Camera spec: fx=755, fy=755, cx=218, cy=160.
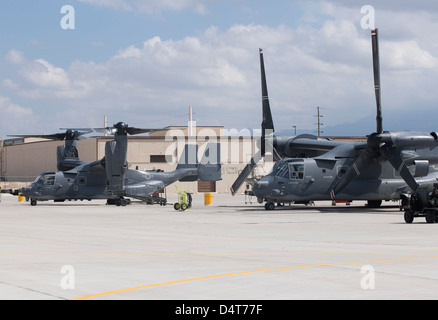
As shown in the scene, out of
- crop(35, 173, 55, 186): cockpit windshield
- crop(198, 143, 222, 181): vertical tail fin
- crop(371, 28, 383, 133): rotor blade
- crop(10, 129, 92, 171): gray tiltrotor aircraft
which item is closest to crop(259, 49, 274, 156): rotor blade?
crop(371, 28, 383, 133): rotor blade

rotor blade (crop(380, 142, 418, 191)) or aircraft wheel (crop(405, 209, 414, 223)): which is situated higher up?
rotor blade (crop(380, 142, 418, 191))

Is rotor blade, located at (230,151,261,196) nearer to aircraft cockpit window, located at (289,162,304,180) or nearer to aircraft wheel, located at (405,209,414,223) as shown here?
aircraft cockpit window, located at (289,162,304,180)

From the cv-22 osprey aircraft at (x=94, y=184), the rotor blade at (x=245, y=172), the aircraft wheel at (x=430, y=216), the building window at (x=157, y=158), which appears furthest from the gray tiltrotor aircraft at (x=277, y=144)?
the building window at (x=157, y=158)

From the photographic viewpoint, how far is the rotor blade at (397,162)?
133ft

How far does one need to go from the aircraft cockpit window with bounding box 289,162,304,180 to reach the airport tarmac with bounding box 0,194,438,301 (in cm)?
1389

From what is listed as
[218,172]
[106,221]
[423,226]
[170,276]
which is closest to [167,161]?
[218,172]

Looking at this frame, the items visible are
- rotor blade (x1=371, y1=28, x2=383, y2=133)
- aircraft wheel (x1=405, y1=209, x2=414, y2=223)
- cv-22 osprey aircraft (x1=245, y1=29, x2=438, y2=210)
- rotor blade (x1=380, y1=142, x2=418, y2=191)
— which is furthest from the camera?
cv-22 osprey aircraft (x1=245, y1=29, x2=438, y2=210)

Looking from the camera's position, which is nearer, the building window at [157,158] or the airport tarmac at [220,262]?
the airport tarmac at [220,262]

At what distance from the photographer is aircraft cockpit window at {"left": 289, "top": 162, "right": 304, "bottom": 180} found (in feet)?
141

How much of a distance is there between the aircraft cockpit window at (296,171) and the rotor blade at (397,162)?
4.59 meters

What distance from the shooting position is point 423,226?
1097 inches

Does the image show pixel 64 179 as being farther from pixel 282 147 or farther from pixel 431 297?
pixel 431 297

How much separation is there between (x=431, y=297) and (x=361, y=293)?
1044mm

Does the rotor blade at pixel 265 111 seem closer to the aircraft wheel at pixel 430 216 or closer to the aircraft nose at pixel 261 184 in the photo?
the aircraft nose at pixel 261 184
